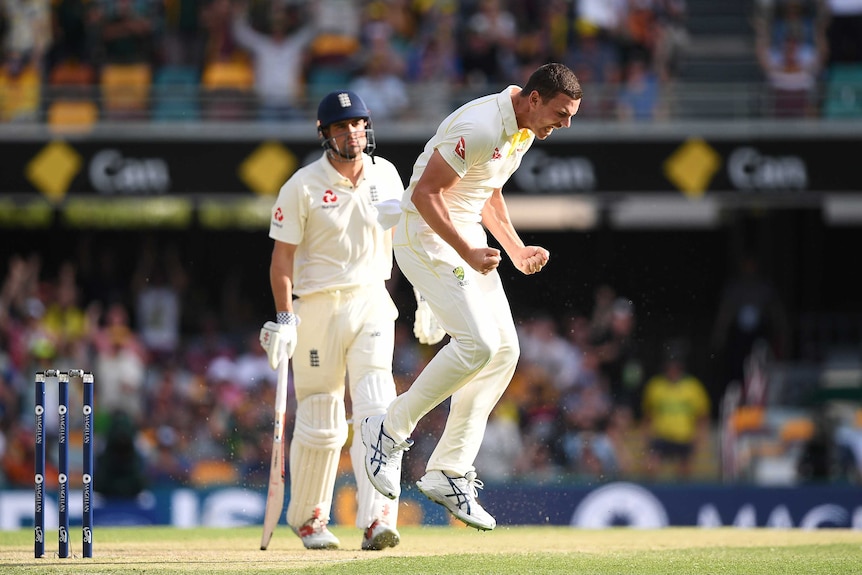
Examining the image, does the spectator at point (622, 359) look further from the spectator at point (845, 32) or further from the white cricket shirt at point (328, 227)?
the white cricket shirt at point (328, 227)

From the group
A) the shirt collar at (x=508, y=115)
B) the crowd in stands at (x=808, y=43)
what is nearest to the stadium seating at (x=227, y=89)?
the crowd in stands at (x=808, y=43)

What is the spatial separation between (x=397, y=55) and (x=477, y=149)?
925cm

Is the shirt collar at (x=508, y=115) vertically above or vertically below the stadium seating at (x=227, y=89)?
above

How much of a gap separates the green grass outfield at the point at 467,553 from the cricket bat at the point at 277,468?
0.14 metres

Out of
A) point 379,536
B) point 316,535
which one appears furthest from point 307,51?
point 379,536

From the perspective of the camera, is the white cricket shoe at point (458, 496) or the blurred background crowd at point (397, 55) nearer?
the white cricket shoe at point (458, 496)

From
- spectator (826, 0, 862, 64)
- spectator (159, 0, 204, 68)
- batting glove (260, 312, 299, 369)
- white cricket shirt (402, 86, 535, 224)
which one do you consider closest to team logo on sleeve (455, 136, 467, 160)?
white cricket shirt (402, 86, 535, 224)

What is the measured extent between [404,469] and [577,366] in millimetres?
3864

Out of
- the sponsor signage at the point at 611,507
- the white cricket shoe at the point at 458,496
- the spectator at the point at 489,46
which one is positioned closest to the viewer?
the white cricket shoe at the point at 458,496

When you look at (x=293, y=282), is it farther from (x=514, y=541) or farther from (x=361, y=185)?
(x=514, y=541)

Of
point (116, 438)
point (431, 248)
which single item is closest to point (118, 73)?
point (116, 438)

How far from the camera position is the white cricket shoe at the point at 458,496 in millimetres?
7152

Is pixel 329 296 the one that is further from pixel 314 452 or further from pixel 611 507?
pixel 611 507

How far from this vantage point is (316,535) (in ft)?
26.5
